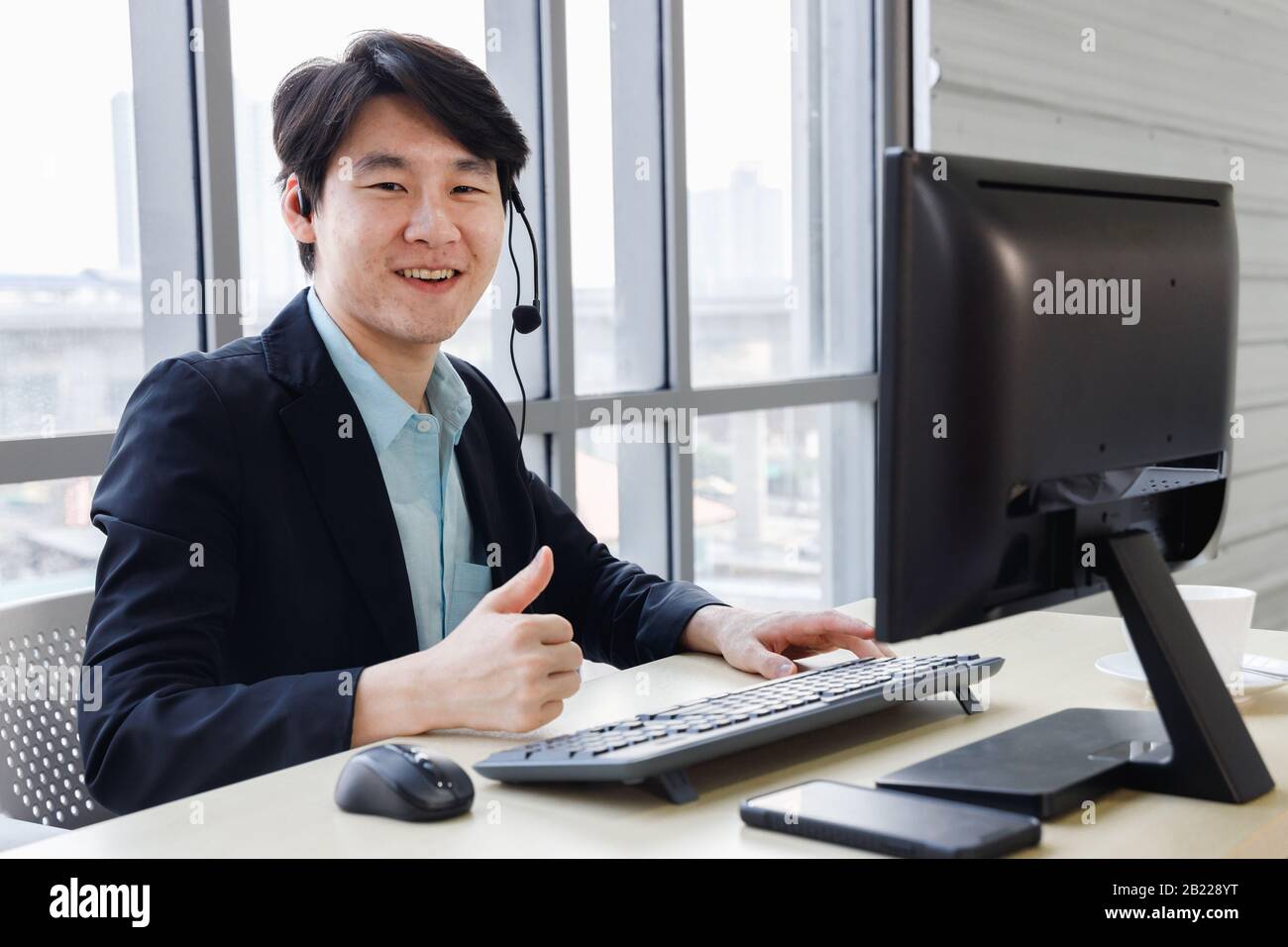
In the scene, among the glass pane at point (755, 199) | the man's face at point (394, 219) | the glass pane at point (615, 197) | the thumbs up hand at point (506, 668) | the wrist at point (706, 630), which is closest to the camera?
the thumbs up hand at point (506, 668)

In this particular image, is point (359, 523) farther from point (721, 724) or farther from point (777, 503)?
point (777, 503)

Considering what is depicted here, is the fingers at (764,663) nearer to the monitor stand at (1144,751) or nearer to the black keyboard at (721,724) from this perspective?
the black keyboard at (721,724)

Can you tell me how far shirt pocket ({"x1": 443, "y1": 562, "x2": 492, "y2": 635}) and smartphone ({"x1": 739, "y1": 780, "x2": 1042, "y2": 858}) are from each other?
0.70 m

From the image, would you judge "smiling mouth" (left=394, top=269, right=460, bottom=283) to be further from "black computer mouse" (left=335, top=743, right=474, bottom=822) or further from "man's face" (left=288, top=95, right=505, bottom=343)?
"black computer mouse" (left=335, top=743, right=474, bottom=822)

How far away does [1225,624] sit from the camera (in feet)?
4.00

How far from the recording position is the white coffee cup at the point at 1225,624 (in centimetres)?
121

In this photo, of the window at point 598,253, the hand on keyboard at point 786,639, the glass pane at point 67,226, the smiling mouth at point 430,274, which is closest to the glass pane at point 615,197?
the window at point 598,253

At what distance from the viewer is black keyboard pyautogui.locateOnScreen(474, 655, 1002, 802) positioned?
95cm

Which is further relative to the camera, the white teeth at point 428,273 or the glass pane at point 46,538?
the glass pane at point 46,538

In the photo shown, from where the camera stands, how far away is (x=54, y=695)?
4.51ft

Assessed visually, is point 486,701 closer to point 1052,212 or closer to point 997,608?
point 997,608

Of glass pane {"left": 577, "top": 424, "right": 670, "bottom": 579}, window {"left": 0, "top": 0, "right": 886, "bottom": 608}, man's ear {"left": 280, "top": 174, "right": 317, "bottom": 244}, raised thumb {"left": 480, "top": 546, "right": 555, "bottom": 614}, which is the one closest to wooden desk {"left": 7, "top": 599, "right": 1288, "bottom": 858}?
raised thumb {"left": 480, "top": 546, "right": 555, "bottom": 614}

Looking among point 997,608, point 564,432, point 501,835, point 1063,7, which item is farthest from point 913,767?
point 1063,7

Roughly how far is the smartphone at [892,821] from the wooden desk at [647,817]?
0.01 metres
